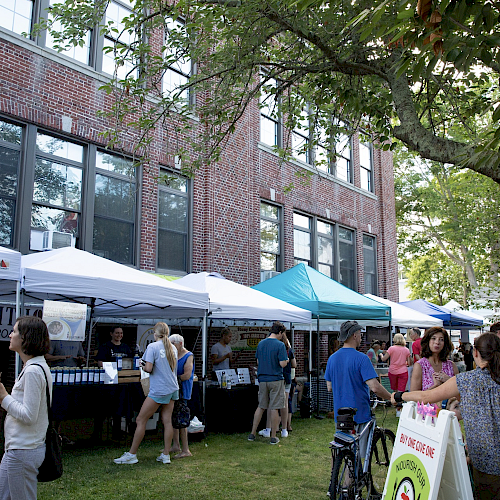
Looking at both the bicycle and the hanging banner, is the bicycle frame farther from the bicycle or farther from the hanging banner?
the hanging banner

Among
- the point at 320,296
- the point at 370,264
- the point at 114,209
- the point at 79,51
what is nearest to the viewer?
the point at 79,51

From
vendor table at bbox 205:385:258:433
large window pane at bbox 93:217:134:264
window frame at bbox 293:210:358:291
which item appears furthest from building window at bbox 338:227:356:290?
vendor table at bbox 205:385:258:433

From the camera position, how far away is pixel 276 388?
885cm

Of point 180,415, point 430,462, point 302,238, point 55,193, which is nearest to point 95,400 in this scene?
point 180,415

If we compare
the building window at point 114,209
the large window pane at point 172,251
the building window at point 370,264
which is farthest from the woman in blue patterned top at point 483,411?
the building window at point 370,264

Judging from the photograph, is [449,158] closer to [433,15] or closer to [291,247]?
[433,15]

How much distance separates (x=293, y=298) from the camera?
→ 11625mm

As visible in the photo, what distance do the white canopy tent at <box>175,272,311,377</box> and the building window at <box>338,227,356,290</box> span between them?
7871mm

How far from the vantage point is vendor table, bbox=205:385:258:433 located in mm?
9539

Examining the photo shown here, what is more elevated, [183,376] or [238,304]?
[238,304]

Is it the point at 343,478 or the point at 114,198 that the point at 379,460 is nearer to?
the point at 343,478

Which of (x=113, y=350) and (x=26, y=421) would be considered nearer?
(x=26, y=421)

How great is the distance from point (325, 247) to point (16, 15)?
1117 centimetres

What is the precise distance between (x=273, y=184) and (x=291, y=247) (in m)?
1.94
